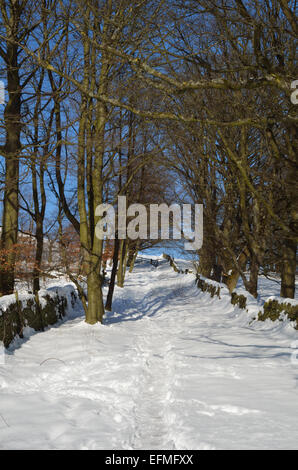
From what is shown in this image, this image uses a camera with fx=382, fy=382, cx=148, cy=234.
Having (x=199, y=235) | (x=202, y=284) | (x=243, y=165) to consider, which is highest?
(x=243, y=165)

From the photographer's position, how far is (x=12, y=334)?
318 inches

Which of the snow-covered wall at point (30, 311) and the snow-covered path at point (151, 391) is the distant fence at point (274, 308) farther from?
the snow-covered wall at point (30, 311)

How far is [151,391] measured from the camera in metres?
5.25

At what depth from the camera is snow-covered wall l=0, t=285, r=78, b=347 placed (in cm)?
792

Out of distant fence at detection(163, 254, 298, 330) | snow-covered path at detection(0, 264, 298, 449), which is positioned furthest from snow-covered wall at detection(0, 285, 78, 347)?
distant fence at detection(163, 254, 298, 330)

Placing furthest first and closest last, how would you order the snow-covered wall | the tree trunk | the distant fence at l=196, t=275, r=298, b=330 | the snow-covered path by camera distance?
the tree trunk
the distant fence at l=196, t=275, r=298, b=330
the snow-covered wall
the snow-covered path

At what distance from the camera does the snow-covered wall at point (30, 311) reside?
792 centimetres

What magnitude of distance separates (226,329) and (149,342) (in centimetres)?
257

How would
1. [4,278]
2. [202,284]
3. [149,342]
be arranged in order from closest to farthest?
[149,342] → [4,278] → [202,284]

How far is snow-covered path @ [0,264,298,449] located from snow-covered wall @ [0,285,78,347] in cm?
47

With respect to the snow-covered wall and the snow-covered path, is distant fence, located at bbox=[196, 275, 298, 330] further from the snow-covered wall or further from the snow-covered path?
the snow-covered wall

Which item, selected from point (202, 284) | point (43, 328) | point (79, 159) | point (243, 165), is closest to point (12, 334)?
point (43, 328)

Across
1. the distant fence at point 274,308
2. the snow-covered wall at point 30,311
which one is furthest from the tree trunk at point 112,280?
the distant fence at point 274,308
